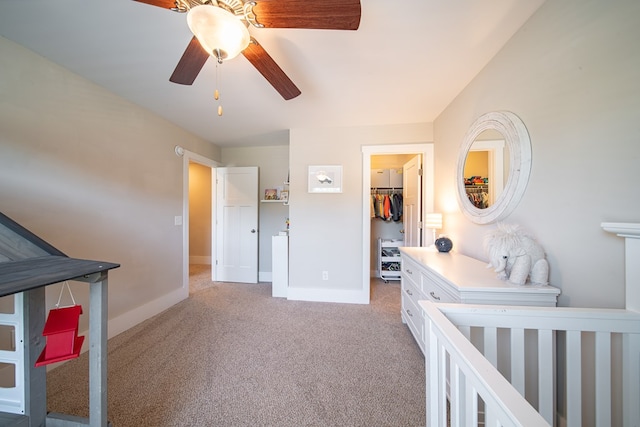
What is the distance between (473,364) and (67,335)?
135cm

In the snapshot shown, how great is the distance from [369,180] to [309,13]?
2015mm

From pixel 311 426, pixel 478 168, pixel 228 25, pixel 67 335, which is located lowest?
pixel 311 426

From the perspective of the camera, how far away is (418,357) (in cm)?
174

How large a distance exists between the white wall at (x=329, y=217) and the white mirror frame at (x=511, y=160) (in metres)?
1.27

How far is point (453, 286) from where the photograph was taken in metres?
1.21

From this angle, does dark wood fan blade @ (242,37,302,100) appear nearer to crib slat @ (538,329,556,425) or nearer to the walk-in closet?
crib slat @ (538,329,556,425)

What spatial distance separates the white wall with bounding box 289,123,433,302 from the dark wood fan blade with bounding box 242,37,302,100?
4.22 ft

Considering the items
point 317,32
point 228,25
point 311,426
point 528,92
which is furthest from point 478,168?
point 311,426

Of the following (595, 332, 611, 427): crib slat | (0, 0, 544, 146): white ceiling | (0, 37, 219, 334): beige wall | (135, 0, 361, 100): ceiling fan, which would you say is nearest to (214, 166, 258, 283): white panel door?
(0, 37, 219, 334): beige wall

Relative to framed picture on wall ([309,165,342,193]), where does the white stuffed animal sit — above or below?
below

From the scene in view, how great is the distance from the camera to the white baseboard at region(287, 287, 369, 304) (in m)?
2.79

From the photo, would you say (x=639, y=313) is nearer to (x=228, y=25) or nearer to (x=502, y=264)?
(x=502, y=264)

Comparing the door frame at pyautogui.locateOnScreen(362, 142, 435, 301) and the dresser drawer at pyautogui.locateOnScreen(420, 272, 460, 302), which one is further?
the door frame at pyautogui.locateOnScreen(362, 142, 435, 301)

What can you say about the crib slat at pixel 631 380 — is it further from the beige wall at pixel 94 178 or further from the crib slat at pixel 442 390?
the beige wall at pixel 94 178
